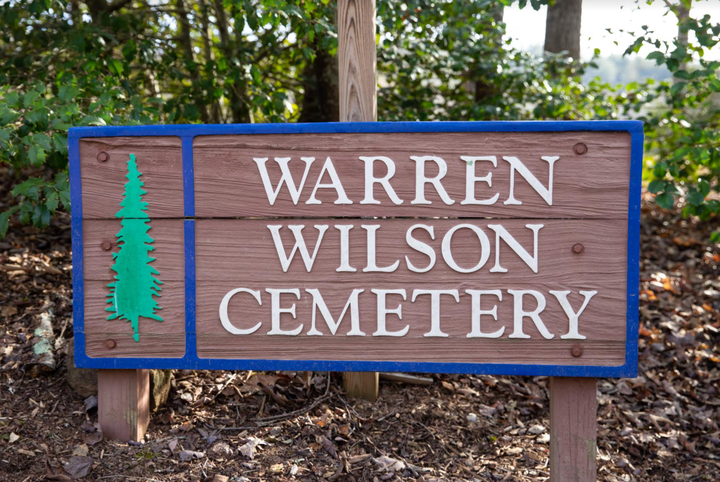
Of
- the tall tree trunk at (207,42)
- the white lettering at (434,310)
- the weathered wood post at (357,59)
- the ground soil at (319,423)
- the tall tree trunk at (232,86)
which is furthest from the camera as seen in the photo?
the tall tree trunk at (207,42)

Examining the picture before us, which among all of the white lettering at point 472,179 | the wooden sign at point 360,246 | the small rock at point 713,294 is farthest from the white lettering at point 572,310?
the small rock at point 713,294

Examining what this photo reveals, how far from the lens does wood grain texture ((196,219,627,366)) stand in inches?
89.9

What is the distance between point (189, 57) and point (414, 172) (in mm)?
2920

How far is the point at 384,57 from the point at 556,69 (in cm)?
170

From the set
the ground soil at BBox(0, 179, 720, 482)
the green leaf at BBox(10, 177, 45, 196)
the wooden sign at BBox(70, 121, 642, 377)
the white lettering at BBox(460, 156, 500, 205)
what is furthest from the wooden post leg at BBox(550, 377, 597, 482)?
the green leaf at BBox(10, 177, 45, 196)

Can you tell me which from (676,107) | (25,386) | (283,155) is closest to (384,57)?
(676,107)

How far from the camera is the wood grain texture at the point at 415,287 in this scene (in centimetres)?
228

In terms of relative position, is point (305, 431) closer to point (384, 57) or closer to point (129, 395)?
point (129, 395)

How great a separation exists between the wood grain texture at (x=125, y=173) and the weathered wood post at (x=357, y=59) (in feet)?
2.50

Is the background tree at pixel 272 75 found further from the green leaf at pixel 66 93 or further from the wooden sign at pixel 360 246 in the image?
the wooden sign at pixel 360 246

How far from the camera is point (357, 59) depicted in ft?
8.55

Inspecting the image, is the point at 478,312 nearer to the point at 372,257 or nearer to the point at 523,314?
the point at 523,314

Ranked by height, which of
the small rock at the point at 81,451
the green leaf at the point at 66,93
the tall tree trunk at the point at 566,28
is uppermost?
the tall tree trunk at the point at 566,28

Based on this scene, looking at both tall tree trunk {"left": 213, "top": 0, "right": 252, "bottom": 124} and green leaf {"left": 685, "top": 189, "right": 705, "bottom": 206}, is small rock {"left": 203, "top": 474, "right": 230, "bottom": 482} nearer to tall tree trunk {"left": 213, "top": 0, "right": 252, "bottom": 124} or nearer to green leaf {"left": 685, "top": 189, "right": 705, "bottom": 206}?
tall tree trunk {"left": 213, "top": 0, "right": 252, "bottom": 124}
